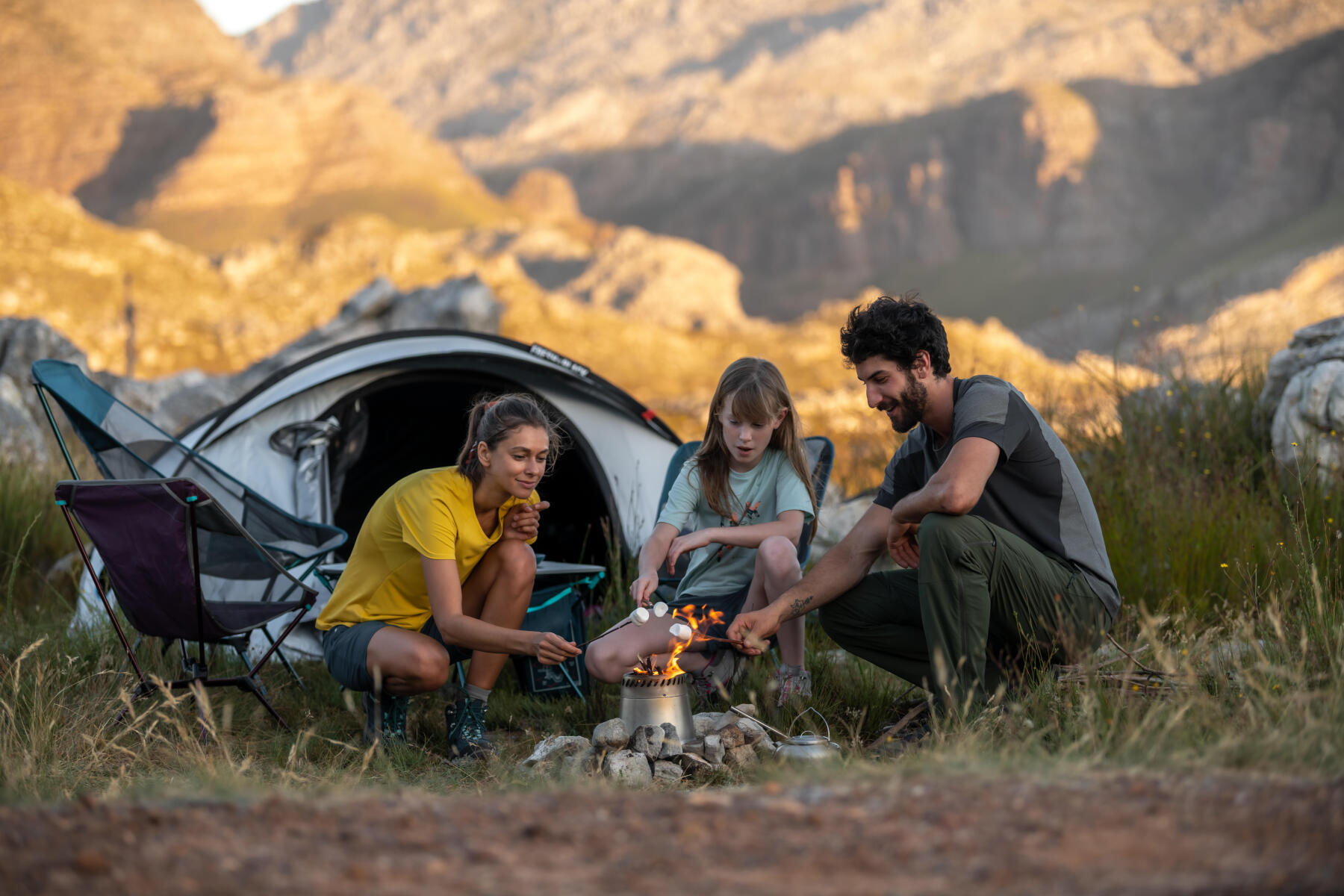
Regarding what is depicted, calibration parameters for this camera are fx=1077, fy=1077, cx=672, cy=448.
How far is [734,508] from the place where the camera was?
3701 millimetres

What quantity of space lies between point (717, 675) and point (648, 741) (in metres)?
0.69

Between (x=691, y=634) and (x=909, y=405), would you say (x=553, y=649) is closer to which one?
(x=691, y=634)

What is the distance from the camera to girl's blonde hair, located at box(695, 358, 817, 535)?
3.50m

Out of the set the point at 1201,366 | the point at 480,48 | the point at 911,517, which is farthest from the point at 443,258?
the point at 480,48

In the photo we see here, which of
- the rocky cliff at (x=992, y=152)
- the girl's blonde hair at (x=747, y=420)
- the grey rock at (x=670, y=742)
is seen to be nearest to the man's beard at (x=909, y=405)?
the girl's blonde hair at (x=747, y=420)

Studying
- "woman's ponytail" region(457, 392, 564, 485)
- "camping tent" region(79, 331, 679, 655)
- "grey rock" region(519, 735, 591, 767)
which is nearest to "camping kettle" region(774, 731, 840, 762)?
"grey rock" region(519, 735, 591, 767)

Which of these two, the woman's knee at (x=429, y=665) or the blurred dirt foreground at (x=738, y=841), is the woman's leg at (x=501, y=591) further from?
the blurred dirt foreground at (x=738, y=841)

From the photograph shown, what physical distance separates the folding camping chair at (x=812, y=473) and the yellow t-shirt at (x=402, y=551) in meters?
0.72

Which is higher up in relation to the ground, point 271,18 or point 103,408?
point 271,18

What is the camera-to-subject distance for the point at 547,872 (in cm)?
175

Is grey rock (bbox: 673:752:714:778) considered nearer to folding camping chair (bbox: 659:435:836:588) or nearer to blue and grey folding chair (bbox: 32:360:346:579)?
folding camping chair (bbox: 659:435:836:588)

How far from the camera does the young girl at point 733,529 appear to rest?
136 inches

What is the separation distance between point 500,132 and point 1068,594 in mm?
116772

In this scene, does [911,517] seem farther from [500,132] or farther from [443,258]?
[500,132]
